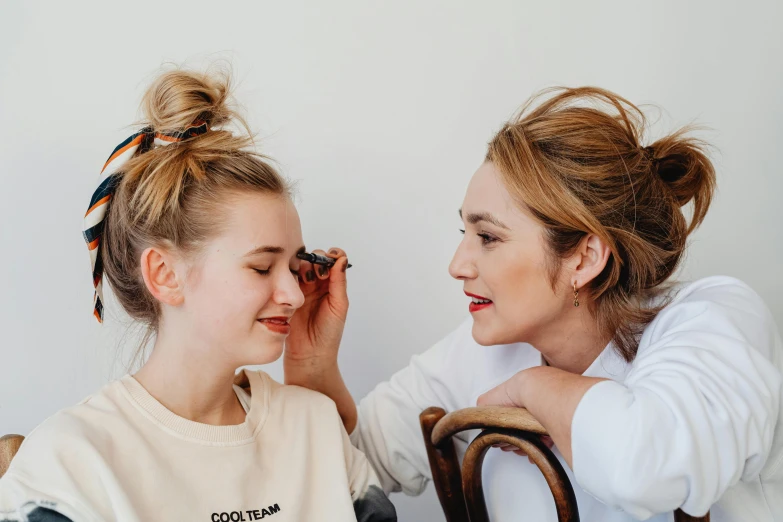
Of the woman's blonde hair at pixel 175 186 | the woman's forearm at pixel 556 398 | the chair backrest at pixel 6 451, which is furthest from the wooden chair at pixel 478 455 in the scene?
the chair backrest at pixel 6 451

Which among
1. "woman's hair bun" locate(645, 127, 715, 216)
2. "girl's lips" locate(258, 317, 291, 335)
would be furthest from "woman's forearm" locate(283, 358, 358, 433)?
"woman's hair bun" locate(645, 127, 715, 216)

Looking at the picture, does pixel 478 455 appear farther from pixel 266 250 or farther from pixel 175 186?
pixel 175 186

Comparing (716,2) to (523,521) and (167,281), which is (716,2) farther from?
(167,281)

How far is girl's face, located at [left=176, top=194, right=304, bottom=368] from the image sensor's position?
113 centimetres

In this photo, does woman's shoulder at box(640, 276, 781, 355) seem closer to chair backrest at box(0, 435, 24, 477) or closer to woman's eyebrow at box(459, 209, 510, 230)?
woman's eyebrow at box(459, 209, 510, 230)

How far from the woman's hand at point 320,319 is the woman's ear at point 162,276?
0.86 ft

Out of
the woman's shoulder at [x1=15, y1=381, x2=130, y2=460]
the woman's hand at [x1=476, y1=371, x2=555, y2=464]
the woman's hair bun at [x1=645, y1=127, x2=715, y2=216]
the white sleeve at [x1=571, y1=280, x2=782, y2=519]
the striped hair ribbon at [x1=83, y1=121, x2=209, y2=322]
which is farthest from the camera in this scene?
the woman's hair bun at [x1=645, y1=127, x2=715, y2=216]

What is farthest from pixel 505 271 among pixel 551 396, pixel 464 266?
pixel 551 396

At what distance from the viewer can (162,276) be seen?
1.16 meters

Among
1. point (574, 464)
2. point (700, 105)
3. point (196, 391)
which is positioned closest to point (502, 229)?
point (574, 464)

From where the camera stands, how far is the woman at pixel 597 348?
90 cm

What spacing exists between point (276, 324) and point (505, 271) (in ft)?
1.20

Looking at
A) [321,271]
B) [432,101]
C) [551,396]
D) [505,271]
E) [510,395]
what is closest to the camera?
[551,396]

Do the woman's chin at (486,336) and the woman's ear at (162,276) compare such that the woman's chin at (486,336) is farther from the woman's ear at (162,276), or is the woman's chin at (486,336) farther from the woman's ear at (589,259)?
the woman's ear at (162,276)
